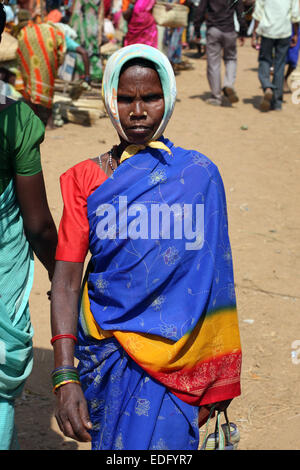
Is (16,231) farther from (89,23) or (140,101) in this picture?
(89,23)

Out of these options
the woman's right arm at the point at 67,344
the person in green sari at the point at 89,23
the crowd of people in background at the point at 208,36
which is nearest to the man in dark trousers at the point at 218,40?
the crowd of people in background at the point at 208,36

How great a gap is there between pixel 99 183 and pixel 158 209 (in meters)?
0.23

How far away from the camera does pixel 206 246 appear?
2.39 metres

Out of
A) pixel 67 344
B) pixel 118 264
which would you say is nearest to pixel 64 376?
pixel 67 344

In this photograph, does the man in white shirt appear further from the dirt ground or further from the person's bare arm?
the person's bare arm

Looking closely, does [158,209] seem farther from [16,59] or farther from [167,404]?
[16,59]

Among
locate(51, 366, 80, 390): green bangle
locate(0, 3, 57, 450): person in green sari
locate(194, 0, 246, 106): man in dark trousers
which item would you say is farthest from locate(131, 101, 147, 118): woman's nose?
locate(194, 0, 246, 106): man in dark trousers

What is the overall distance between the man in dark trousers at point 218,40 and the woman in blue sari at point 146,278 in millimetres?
9192

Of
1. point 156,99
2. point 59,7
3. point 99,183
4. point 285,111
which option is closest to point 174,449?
point 99,183

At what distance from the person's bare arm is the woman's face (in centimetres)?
38

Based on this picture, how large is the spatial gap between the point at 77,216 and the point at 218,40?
981 centimetres

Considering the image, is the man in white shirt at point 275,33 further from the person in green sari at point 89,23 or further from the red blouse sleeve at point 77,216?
the red blouse sleeve at point 77,216

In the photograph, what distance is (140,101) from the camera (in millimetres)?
2432

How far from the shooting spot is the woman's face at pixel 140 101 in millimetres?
2432
